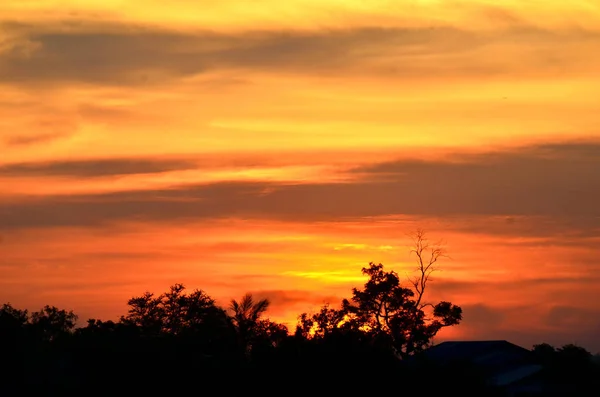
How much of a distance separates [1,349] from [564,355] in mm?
37711

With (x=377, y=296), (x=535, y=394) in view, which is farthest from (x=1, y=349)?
(x=535, y=394)

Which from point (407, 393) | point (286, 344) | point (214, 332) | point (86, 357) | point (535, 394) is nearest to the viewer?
point (407, 393)

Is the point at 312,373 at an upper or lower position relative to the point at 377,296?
lower

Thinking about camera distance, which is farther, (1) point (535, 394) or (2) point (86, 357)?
(1) point (535, 394)

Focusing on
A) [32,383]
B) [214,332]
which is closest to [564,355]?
[214,332]

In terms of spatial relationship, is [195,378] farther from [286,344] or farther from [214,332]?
[214,332]

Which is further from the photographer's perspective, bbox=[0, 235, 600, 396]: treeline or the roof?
the roof

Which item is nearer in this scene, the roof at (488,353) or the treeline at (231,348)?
the treeline at (231,348)

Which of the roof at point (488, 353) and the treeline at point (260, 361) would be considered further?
the roof at point (488, 353)

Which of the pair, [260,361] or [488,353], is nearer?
[260,361]

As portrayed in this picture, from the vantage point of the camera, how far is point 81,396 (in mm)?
59344

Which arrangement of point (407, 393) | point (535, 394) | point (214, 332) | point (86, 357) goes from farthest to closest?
point (214, 332) → point (535, 394) → point (86, 357) → point (407, 393)

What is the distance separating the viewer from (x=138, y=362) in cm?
6231

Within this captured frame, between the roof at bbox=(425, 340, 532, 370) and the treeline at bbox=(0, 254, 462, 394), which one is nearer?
the treeline at bbox=(0, 254, 462, 394)
